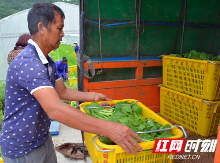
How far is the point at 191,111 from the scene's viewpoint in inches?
125

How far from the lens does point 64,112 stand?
1191 mm

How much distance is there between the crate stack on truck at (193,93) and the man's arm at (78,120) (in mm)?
2001

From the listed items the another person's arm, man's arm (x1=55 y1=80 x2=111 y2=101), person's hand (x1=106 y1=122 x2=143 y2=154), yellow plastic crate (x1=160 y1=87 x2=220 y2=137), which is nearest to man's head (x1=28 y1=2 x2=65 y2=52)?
the another person's arm

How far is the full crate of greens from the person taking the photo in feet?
8.91

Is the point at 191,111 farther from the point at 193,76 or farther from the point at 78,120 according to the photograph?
the point at 78,120

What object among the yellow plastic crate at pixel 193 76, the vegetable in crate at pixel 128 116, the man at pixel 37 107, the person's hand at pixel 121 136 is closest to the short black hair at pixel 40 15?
the man at pixel 37 107

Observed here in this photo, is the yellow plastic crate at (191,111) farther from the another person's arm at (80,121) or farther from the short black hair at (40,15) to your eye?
the short black hair at (40,15)

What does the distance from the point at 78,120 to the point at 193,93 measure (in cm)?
248

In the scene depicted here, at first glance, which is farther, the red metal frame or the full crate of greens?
the red metal frame

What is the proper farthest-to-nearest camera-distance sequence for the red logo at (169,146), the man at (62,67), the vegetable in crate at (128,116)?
1. the man at (62,67)
2. the vegetable in crate at (128,116)
3. the red logo at (169,146)

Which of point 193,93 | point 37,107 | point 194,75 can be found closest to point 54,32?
point 37,107

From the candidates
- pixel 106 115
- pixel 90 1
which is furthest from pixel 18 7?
pixel 106 115

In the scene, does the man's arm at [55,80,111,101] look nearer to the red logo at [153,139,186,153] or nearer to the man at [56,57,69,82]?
the red logo at [153,139,186,153]

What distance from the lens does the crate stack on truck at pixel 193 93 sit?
2762 mm
